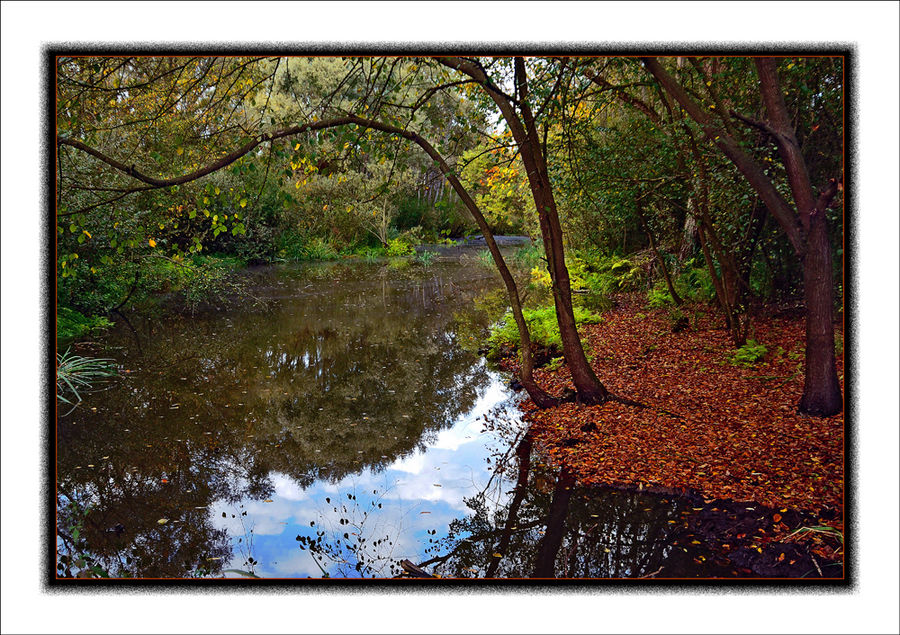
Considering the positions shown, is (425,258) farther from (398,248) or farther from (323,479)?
(323,479)

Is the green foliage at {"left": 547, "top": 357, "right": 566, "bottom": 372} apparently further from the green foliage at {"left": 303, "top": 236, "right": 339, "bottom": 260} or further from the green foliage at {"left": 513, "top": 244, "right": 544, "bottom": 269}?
the green foliage at {"left": 303, "top": 236, "right": 339, "bottom": 260}

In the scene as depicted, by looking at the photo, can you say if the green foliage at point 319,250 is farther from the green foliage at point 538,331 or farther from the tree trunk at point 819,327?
the tree trunk at point 819,327

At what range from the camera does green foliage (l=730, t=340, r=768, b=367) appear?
696cm

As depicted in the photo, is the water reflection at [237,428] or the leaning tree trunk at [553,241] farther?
the leaning tree trunk at [553,241]

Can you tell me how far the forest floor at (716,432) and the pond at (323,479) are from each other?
1.30 ft

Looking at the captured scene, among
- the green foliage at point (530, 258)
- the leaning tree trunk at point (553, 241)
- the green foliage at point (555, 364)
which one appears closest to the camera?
the leaning tree trunk at point (553, 241)

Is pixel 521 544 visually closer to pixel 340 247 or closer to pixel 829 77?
pixel 829 77

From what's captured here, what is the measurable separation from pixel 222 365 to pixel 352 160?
18.0 feet

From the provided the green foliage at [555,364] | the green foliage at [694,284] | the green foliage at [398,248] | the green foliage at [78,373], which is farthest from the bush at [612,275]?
the green foliage at [398,248]

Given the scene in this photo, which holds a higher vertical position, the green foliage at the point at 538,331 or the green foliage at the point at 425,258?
the green foliage at the point at 425,258

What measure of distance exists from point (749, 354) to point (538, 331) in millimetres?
3505

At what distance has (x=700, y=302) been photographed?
1012 centimetres

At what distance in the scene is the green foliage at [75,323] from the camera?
31.7ft

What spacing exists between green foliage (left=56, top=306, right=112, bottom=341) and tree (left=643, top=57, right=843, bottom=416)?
10.1 m
